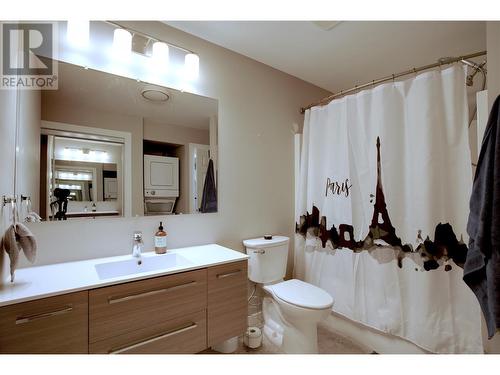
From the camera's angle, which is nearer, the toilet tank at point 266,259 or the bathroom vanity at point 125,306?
the bathroom vanity at point 125,306

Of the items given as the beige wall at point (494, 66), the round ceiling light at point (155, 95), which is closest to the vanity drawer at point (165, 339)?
the round ceiling light at point (155, 95)

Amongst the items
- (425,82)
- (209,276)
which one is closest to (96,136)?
(209,276)

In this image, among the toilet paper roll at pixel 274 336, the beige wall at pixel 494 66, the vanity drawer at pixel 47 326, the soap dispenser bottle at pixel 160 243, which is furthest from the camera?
the toilet paper roll at pixel 274 336

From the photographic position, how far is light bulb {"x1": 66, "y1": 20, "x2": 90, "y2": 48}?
1.33 meters

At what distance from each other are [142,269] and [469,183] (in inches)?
78.8

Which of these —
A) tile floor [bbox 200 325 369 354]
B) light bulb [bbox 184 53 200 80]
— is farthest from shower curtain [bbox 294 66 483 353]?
light bulb [bbox 184 53 200 80]

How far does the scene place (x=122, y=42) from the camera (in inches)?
57.7

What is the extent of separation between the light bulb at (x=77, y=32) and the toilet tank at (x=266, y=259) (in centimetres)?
168

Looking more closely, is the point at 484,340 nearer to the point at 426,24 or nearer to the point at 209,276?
the point at 209,276

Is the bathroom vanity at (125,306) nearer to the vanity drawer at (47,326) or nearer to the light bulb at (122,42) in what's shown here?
the vanity drawer at (47,326)

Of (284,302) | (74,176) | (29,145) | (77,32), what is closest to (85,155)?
(74,176)

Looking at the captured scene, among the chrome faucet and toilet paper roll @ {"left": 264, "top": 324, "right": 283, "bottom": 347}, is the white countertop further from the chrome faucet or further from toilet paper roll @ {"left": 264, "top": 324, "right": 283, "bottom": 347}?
toilet paper roll @ {"left": 264, "top": 324, "right": 283, "bottom": 347}

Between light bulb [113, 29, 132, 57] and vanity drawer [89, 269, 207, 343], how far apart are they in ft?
4.48

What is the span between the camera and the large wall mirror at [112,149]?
51.1 inches
